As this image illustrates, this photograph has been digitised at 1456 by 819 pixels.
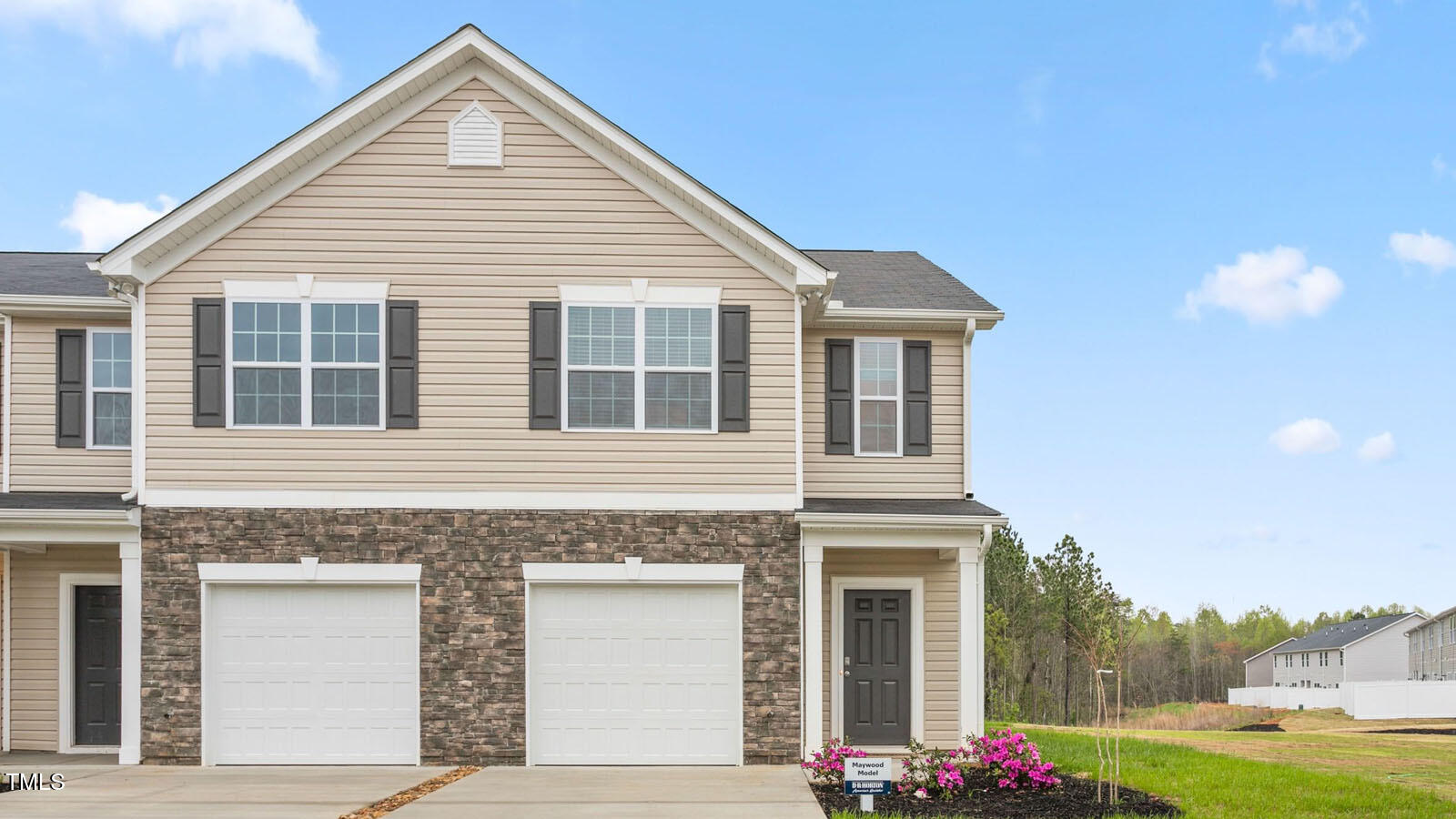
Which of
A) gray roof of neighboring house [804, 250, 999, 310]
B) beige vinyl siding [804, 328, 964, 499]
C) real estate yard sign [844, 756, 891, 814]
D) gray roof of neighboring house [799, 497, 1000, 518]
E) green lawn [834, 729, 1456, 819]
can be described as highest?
gray roof of neighboring house [804, 250, 999, 310]

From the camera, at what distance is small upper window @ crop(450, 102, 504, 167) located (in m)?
12.8

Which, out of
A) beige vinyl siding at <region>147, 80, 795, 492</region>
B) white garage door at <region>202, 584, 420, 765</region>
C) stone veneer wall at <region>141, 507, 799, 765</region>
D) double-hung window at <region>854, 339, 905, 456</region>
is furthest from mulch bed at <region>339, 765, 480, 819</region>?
double-hung window at <region>854, 339, 905, 456</region>

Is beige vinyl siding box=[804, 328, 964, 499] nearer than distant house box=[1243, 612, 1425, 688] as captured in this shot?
Yes

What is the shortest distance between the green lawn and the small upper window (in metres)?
7.73

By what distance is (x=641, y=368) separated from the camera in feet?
41.6

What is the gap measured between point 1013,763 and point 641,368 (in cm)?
550

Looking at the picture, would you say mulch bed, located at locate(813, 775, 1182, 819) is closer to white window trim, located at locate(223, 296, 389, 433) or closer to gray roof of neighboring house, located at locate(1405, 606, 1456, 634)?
white window trim, located at locate(223, 296, 389, 433)

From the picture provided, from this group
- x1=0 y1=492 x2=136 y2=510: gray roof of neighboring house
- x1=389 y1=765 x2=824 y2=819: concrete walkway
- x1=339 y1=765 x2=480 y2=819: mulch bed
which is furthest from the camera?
x1=0 y1=492 x2=136 y2=510: gray roof of neighboring house

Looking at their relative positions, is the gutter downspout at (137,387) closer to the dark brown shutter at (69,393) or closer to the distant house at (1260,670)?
the dark brown shutter at (69,393)

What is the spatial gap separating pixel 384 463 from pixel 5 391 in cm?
515

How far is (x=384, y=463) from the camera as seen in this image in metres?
12.5

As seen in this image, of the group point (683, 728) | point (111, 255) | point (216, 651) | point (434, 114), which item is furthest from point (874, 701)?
point (111, 255)

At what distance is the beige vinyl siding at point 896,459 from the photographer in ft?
46.3

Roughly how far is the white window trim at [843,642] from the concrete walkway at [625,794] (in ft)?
6.33
